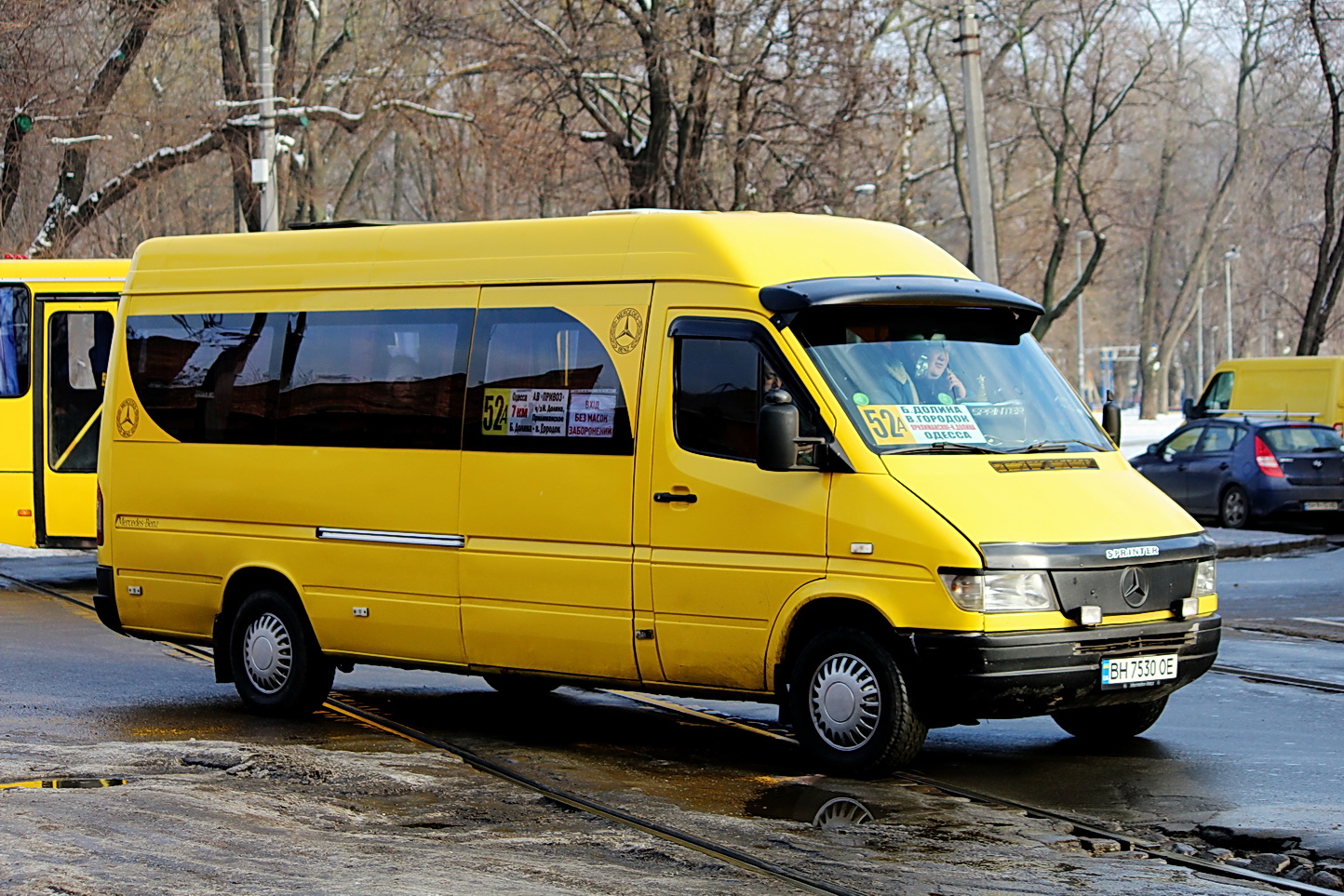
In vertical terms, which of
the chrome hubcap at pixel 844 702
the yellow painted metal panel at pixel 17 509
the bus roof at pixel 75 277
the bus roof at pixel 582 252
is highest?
the bus roof at pixel 75 277

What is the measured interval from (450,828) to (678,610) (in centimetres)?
180

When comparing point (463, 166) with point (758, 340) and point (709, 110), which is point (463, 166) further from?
point (758, 340)

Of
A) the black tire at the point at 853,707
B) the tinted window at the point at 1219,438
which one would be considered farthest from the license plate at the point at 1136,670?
the tinted window at the point at 1219,438

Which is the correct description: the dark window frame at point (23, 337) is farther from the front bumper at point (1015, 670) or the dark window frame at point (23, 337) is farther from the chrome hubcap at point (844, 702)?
the front bumper at point (1015, 670)

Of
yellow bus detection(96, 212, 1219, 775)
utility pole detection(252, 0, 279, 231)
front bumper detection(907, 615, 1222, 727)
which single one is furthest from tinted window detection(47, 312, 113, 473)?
front bumper detection(907, 615, 1222, 727)

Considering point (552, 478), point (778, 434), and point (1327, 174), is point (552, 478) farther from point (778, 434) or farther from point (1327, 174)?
point (1327, 174)

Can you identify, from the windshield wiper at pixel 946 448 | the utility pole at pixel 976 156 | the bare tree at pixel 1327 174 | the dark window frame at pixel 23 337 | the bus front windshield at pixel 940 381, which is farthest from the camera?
the bare tree at pixel 1327 174

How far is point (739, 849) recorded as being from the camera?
21.9ft

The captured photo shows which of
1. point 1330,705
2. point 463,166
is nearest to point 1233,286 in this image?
point 463,166

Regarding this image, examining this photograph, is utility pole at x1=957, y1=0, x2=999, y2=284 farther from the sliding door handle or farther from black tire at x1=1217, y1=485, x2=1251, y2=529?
the sliding door handle

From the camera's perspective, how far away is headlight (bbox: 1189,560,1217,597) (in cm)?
830

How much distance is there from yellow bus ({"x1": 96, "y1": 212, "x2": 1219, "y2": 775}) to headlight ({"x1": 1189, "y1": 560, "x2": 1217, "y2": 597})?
2cm

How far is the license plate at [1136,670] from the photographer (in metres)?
7.88

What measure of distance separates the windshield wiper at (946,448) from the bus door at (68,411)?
37.5ft
